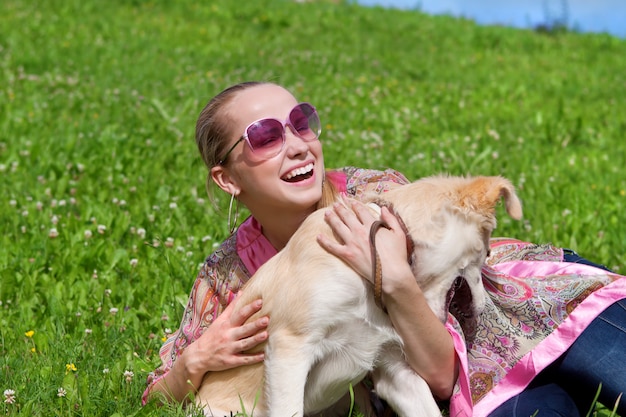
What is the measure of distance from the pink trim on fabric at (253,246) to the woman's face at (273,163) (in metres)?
0.16

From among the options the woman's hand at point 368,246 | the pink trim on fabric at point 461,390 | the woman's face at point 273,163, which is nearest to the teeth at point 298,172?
the woman's face at point 273,163

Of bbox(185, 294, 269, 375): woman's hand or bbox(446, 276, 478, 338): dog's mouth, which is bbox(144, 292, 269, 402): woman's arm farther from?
bbox(446, 276, 478, 338): dog's mouth

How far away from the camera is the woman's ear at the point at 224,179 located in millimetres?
3697

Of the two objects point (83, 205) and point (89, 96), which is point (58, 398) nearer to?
point (83, 205)

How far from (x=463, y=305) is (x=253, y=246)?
1.09m

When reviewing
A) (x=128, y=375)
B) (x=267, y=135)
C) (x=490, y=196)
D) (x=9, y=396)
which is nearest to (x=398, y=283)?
(x=490, y=196)

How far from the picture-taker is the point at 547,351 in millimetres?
3271

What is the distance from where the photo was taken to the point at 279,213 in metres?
3.55

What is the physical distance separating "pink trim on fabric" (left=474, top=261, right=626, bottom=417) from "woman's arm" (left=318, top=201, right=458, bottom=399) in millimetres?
289

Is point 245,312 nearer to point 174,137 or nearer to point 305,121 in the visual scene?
point 305,121

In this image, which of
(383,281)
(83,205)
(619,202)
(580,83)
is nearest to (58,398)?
(383,281)

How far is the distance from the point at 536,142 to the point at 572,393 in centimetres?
589

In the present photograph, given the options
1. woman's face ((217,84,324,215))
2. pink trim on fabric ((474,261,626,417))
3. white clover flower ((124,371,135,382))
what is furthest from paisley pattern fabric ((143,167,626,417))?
woman's face ((217,84,324,215))

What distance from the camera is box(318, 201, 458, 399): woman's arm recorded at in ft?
9.43
